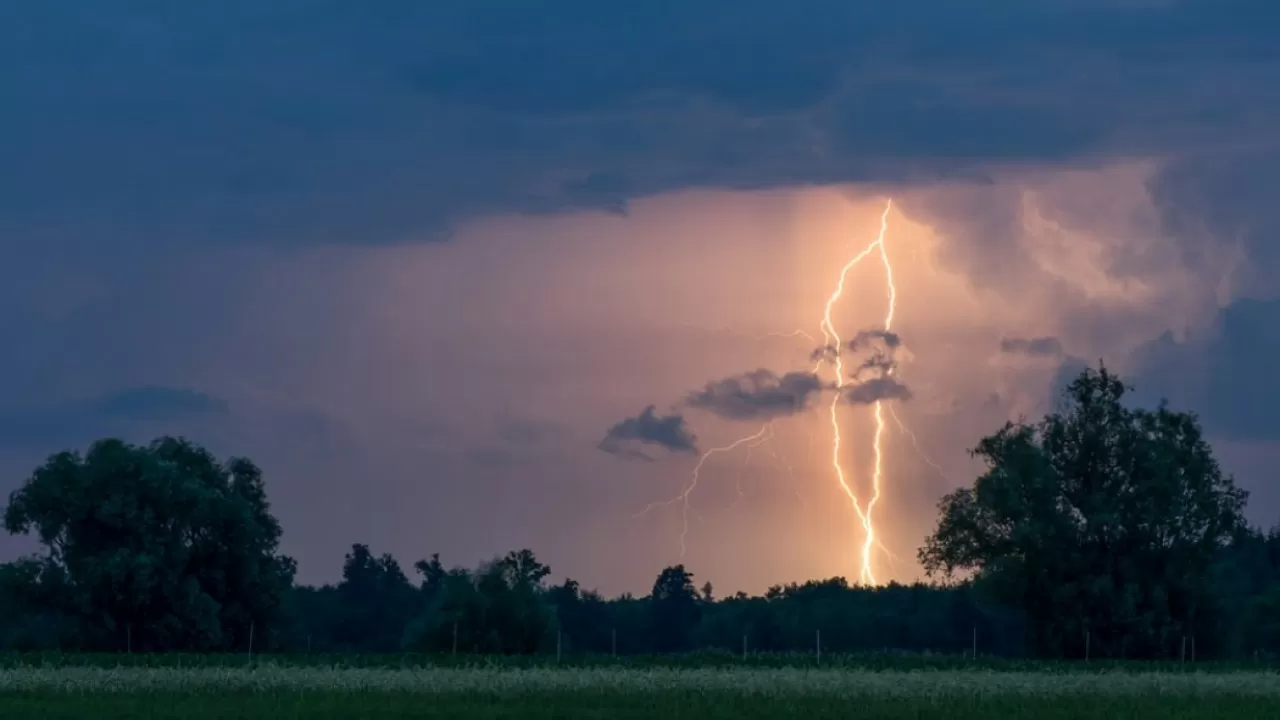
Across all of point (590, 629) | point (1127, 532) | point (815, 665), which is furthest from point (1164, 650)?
point (590, 629)

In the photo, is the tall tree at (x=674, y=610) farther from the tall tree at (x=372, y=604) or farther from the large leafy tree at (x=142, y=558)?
the large leafy tree at (x=142, y=558)

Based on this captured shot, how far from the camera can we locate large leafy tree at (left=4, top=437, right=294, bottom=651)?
79.1 m

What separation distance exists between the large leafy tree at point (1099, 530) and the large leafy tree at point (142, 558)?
31.7m

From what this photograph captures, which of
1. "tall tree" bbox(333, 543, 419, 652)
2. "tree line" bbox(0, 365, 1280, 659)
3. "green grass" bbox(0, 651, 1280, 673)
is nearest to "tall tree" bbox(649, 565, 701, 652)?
"tall tree" bbox(333, 543, 419, 652)

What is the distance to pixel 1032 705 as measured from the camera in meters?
44.4

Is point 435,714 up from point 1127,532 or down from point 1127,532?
Result: down

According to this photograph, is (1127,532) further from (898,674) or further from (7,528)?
(7,528)

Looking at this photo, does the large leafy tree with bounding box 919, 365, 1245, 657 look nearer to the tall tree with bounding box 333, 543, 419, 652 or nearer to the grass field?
the grass field

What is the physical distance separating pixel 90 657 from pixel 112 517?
63.5ft

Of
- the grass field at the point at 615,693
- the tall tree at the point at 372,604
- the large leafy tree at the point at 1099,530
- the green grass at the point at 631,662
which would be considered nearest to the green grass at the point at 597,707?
the grass field at the point at 615,693

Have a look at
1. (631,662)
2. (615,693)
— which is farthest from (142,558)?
(615,693)

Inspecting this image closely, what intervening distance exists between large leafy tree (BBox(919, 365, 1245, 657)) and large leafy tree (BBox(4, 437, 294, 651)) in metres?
31.7

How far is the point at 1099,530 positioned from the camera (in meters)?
79.5

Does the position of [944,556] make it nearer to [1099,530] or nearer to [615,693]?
[1099,530]
